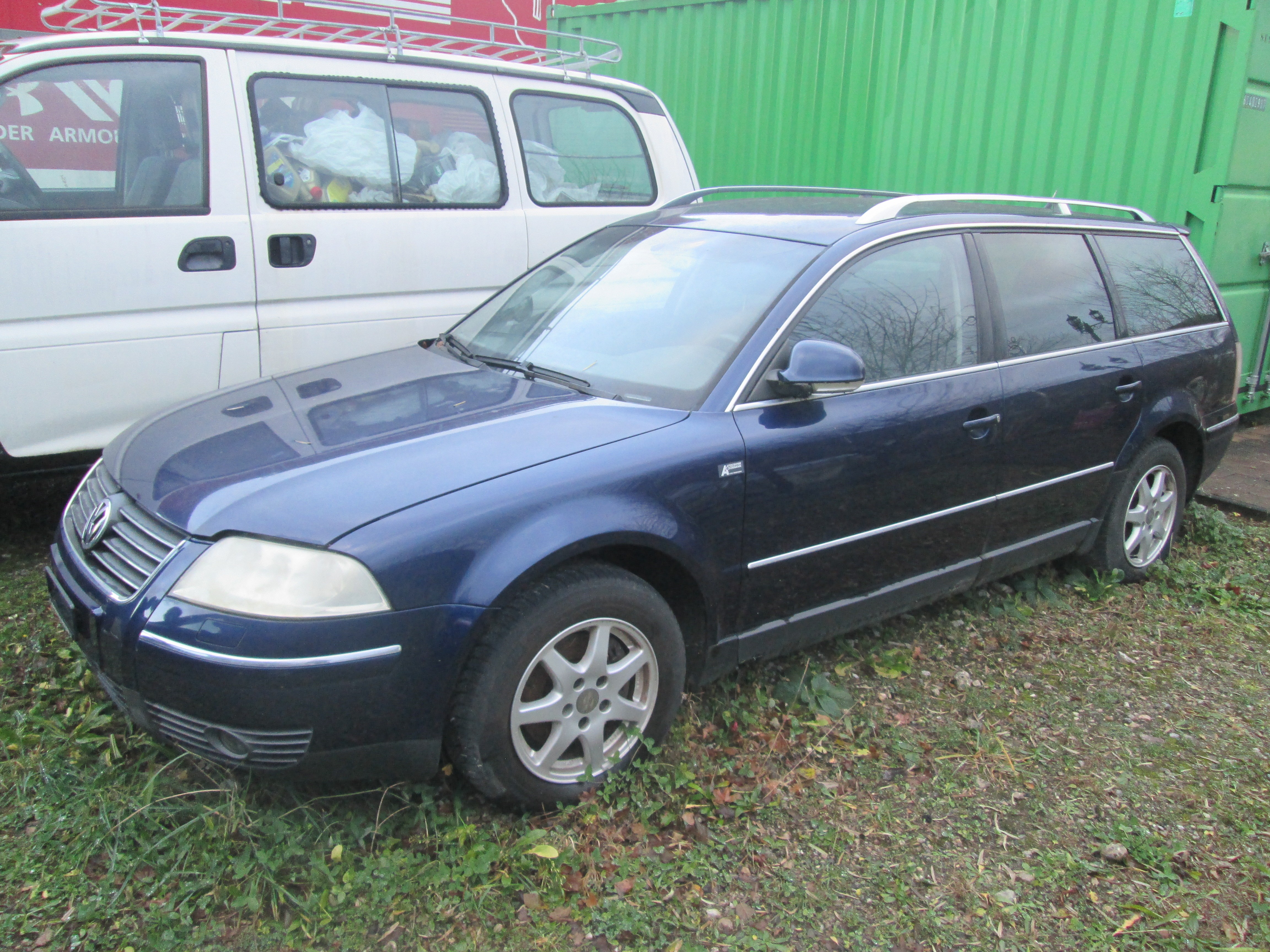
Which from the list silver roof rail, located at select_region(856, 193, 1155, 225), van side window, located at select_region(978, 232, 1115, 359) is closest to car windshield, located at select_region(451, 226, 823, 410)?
silver roof rail, located at select_region(856, 193, 1155, 225)

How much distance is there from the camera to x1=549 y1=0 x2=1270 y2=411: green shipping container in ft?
19.5

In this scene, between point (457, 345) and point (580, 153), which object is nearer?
point (457, 345)

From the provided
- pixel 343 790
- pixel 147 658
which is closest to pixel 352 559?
pixel 147 658

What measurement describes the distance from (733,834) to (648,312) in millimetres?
1629

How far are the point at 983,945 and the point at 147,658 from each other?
6.77 feet

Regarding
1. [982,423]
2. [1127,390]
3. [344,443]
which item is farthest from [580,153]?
[344,443]

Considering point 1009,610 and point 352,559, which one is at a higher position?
point 352,559

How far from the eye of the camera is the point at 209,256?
4.13 meters

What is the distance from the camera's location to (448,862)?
249 cm

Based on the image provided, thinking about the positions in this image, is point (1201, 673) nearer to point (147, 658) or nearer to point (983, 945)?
point (983, 945)

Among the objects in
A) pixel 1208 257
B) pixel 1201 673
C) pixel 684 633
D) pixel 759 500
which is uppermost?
pixel 1208 257

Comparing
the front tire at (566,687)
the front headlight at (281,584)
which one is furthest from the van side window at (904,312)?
the front headlight at (281,584)

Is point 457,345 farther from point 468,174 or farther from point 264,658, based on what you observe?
point 264,658

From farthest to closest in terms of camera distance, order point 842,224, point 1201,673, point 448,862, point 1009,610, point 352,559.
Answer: point 1009,610
point 1201,673
point 842,224
point 448,862
point 352,559
